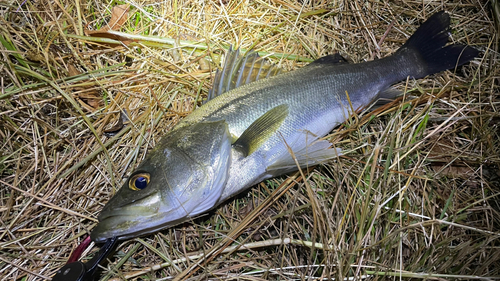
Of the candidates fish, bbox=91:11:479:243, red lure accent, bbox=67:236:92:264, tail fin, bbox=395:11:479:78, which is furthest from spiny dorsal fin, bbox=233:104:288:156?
tail fin, bbox=395:11:479:78

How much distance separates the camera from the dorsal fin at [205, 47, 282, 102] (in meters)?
2.53

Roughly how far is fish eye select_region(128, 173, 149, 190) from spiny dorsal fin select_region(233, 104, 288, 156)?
2.15ft

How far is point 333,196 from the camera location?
2.17 metres

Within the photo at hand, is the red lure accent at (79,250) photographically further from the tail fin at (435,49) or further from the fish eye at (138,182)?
the tail fin at (435,49)

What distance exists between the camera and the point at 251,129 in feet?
6.89

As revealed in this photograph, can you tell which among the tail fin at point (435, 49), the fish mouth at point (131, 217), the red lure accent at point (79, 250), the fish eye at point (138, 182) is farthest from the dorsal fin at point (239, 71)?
the red lure accent at point (79, 250)

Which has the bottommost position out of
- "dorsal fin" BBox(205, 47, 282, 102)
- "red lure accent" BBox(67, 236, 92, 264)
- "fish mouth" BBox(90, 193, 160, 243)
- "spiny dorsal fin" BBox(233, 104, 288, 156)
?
"red lure accent" BBox(67, 236, 92, 264)

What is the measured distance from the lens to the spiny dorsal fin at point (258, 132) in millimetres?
2088

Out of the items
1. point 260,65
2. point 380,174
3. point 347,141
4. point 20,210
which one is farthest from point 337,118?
A: point 20,210

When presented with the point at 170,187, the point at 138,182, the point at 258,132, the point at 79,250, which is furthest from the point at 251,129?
the point at 79,250

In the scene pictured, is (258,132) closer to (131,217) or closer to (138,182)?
(138,182)

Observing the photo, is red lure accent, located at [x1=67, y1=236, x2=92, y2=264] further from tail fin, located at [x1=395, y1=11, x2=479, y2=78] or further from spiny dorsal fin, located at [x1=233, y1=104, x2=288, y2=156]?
tail fin, located at [x1=395, y1=11, x2=479, y2=78]

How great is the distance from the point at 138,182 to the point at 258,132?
35.2 inches

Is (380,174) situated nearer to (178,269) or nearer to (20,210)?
(178,269)
